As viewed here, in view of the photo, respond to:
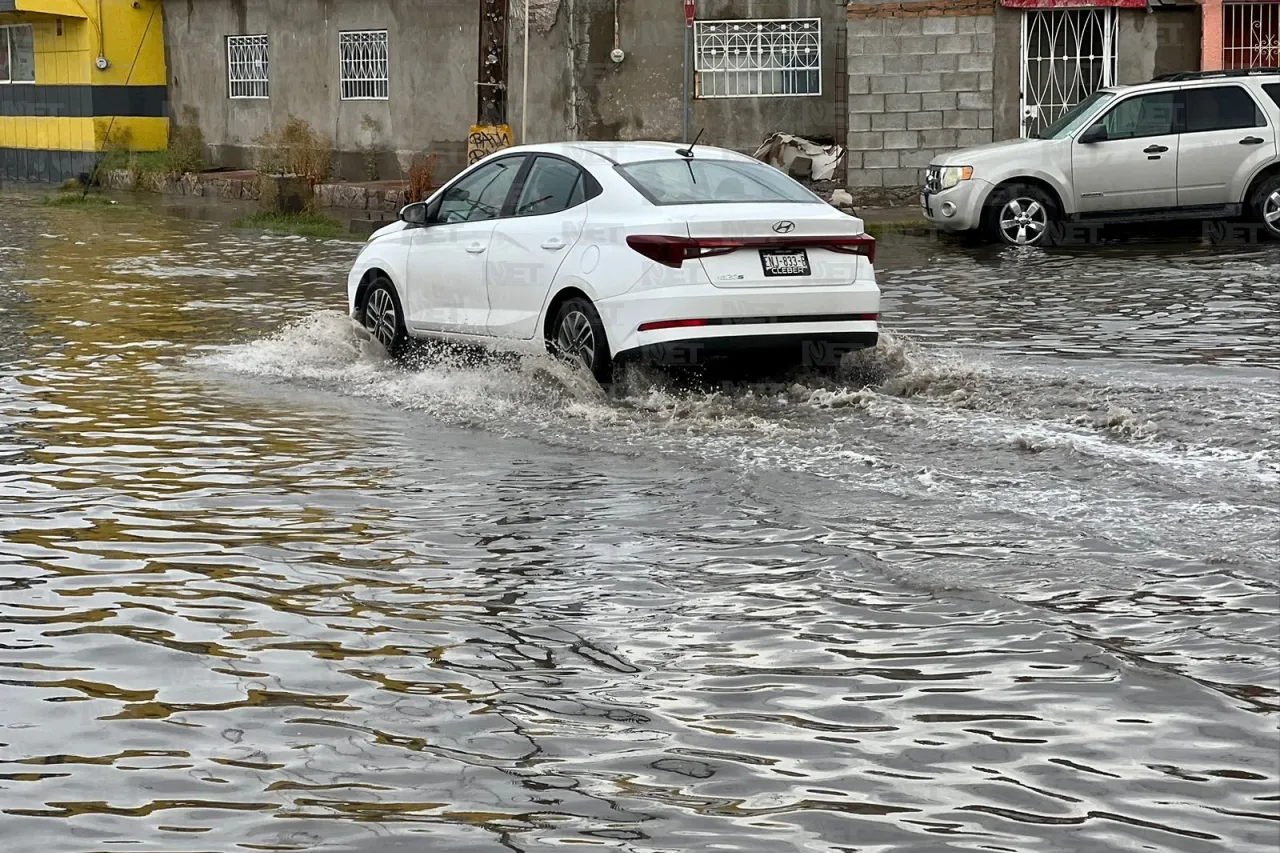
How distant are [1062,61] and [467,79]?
29.8 feet

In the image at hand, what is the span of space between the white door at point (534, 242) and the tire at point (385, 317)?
138 centimetres

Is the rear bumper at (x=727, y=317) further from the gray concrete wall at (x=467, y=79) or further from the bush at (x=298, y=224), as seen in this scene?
the gray concrete wall at (x=467, y=79)

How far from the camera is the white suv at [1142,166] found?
20.9 m

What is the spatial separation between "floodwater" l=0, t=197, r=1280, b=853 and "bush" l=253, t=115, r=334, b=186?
18.3 metres

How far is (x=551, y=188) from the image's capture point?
11820 millimetres

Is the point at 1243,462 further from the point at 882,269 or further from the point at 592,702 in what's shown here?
the point at 882,269

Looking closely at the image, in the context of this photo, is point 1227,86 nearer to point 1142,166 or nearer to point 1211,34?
point 1142,166

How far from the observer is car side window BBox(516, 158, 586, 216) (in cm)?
1158

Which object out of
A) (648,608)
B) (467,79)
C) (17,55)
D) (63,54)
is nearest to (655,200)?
(648,608)

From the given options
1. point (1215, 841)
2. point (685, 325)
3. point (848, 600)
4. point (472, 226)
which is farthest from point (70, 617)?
point (472, 226)

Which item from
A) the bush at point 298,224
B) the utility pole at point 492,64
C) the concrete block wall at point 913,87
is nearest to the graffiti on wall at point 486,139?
the utility pole at point 492,64

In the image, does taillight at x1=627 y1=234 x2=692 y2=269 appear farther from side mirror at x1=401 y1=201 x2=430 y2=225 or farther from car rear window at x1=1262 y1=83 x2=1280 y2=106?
car rear window at x1=1262 y1=83 x2=1280 y2=106

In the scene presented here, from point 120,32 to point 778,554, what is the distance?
109 feet

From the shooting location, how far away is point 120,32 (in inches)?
1479
